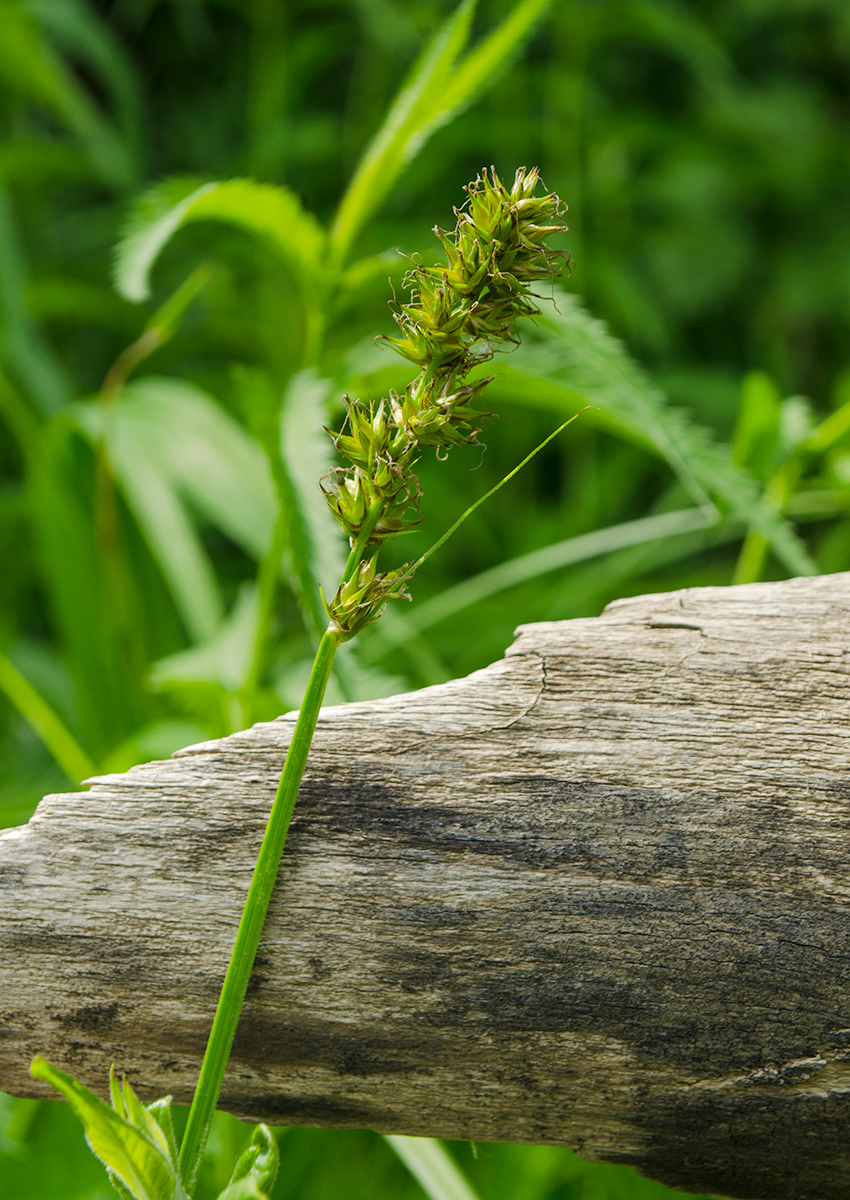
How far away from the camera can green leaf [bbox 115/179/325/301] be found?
15.2 inches

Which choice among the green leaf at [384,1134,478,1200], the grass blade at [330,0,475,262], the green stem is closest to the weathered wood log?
the green stem

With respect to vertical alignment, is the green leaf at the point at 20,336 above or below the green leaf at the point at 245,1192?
above

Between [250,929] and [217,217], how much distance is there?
33cm

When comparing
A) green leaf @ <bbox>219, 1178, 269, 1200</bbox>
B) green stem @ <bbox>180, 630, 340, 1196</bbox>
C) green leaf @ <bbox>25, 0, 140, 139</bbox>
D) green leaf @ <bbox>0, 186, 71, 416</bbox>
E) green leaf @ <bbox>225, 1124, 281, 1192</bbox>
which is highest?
green leaf @ <bbox>25, 0, 140, 139</bbox>

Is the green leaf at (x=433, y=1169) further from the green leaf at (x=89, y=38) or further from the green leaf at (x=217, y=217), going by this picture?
the green leaf at (x=89, y=38)

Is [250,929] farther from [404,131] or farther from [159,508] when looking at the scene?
[159,508]

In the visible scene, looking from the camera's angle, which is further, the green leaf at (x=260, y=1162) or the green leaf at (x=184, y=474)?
the green leaf at (x=184, y=474)

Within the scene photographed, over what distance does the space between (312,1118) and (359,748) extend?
115mm

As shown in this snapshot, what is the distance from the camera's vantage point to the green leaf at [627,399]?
0.37 metres

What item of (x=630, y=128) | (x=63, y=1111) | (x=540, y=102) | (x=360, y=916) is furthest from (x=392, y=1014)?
(x=540, y=102)

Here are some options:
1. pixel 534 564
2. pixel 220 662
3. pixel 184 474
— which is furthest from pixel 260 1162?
pixel 184 474

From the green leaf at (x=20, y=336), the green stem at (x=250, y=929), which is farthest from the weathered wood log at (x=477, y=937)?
the green leaf at (x=20, y=336)

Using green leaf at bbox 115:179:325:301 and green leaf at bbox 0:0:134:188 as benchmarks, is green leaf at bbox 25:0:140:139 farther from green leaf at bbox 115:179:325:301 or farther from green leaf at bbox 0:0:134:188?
green leaf at bbox 115:179:325:301

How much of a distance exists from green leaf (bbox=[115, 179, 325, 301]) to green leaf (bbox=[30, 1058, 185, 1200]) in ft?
0.95
